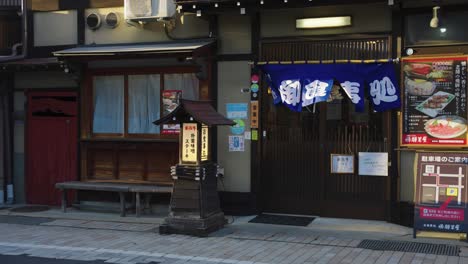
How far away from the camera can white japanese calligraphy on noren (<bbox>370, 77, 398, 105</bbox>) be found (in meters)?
9.70

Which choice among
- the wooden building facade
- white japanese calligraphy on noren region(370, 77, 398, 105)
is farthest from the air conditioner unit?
white japanese calligraphy on noren region(370, 77, 398, 105)

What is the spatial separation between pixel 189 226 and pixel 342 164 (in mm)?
3257

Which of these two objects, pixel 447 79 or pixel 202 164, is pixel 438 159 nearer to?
pixel 447 79

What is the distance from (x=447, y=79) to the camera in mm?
9398

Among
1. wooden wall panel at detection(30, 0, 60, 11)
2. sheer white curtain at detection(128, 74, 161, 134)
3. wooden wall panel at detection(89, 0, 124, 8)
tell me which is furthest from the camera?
wooden wall panel at detection(30, 0, 60, 11)

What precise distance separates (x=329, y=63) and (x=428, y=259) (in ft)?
13.7

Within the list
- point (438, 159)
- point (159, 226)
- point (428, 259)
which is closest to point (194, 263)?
point (159, 226)

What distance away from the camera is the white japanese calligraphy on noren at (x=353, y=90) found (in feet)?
32.2

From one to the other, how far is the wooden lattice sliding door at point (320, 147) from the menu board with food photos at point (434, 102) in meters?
0.51

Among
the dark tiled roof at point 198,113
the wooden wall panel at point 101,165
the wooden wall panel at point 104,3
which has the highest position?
the wooden wall panel at point 104,3

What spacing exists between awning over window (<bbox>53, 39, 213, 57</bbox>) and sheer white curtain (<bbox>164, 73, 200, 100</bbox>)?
29.3 inches

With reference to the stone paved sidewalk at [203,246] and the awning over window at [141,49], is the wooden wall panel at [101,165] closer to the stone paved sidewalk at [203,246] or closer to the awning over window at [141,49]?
the stone paved sidewalk at [203,246]

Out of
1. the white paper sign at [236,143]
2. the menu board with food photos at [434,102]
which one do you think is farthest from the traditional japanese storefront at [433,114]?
the white paper sign at [236,143]

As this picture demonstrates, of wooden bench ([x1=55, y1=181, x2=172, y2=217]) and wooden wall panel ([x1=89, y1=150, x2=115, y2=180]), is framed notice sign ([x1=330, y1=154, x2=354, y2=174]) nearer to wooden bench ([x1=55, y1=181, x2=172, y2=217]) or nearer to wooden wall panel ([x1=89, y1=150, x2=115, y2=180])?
wooden bench ([x1=55, y1=181, x2=172, y2=217])
